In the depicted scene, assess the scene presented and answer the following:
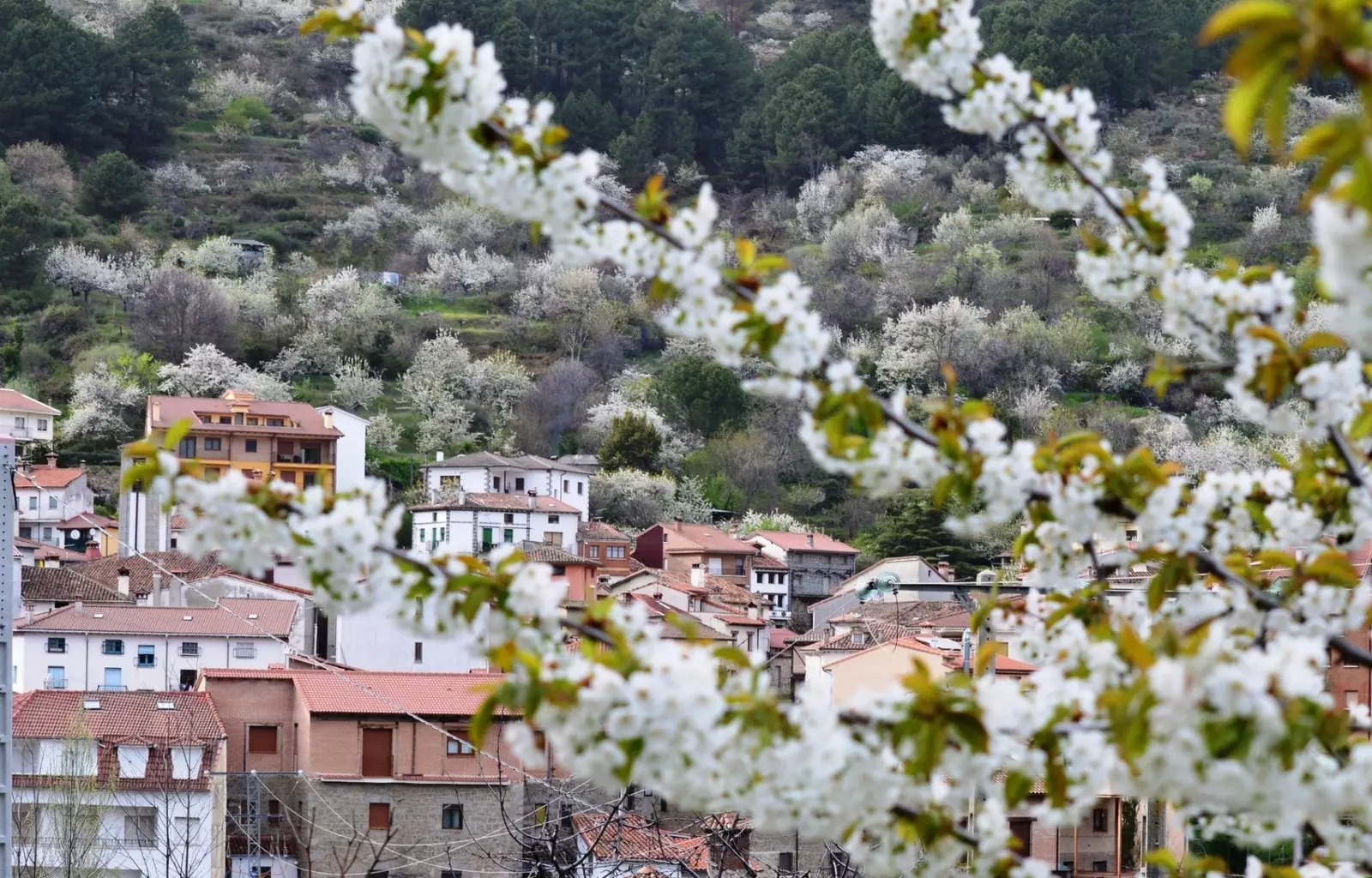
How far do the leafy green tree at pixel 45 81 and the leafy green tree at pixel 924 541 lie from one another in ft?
169

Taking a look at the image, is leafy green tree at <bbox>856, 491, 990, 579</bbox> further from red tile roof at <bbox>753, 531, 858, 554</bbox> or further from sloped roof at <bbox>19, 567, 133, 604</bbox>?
sloped roof at <bbox>19, 567, 133, 604</bbox>

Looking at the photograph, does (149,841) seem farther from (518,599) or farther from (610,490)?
(610,490)

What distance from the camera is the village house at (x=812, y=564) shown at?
193 ft

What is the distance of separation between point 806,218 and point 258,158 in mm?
25916

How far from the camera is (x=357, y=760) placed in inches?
1220

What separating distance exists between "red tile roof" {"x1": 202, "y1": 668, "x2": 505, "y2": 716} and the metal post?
19.2m

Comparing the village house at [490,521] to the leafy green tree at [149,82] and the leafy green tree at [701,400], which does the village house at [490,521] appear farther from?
the leafy green tree at [149,82]

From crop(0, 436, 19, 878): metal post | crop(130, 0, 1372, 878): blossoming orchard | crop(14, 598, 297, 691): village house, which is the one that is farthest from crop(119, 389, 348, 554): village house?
crop(130, 0, 1372, 878): blossoming orchard

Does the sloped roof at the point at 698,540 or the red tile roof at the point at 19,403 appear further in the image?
the red tile roof at the point at 19,403

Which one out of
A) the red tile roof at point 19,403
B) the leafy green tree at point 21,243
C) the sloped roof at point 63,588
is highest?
the leafy green tree at point 21,243

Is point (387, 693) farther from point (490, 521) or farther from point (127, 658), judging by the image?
point (490, 521)

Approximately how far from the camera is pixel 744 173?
108m

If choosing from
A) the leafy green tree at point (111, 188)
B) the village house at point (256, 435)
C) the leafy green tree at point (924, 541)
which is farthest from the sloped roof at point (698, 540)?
the leafy green tree at point (111, 188)

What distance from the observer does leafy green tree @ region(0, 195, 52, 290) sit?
79.0 m
